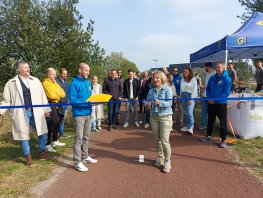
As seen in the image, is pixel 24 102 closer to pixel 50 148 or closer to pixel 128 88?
pixel 50 148

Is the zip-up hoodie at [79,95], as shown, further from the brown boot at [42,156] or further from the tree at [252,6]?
the tree at [252,6]

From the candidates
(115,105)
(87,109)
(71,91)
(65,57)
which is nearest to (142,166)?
(87,109)

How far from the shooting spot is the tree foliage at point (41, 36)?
1273 cm

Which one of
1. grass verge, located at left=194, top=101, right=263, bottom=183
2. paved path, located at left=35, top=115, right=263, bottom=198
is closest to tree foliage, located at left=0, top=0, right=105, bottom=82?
paved path, located at left=35, top=115, right=263, bottom=198

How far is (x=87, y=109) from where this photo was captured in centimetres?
518

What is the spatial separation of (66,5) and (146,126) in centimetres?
852

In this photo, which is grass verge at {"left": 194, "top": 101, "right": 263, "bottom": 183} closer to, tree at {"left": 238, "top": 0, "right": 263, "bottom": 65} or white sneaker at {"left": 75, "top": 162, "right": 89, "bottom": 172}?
white sneaker at {"left": 75, "top": 162, "right": 89, "bottom": 172}

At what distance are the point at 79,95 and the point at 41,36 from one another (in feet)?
28.6

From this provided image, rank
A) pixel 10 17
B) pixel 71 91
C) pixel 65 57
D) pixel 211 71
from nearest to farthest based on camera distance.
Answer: pixel 71 91 → pixel 211 71 → pixel 10 17 → pixel 65 57

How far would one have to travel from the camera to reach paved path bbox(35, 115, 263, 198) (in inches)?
164

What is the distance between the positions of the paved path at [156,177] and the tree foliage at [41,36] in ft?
25.8

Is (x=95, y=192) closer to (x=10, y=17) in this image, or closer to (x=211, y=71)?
(x=211, y=71)

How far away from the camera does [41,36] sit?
41.7ft

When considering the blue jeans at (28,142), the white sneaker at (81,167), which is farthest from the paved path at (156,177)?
the blue jeans at (28,142)
